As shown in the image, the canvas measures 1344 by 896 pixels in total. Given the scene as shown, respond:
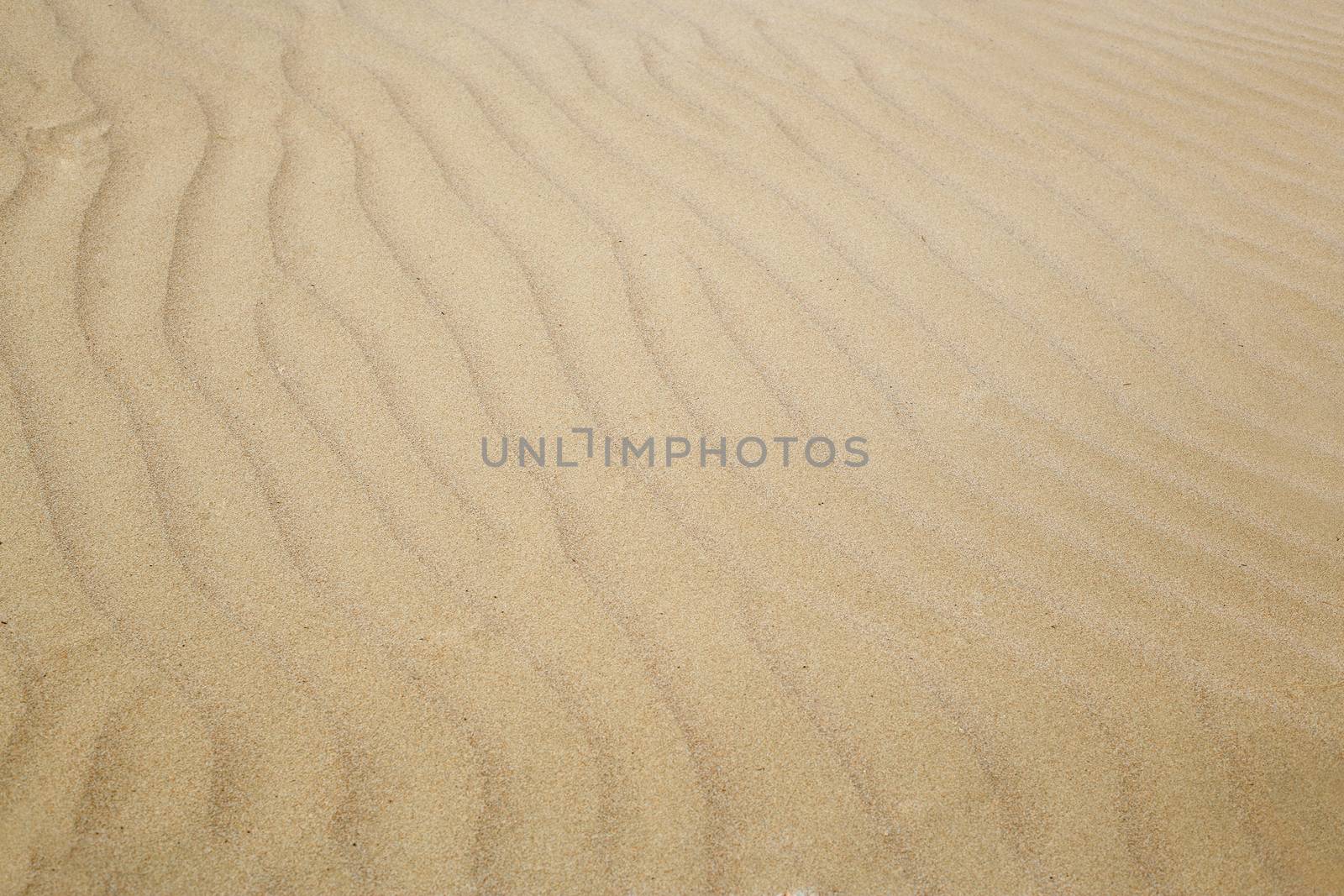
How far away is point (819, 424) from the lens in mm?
1954

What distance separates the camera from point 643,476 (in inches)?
72.3

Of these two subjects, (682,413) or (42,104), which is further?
(42,104)

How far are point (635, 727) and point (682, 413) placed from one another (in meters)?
0.67

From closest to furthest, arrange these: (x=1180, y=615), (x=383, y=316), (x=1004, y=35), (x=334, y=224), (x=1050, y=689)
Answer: (x=1050, y=689) < (x=1180, y=615) < (x=383, y=316) < (x=334, y=224) < (x=1004, y=35)

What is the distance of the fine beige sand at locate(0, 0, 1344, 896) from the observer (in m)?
1.38

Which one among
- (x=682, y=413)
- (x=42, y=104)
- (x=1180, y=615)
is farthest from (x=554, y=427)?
(x=42, y=104)

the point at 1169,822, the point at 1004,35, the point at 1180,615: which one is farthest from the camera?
the point at 1004,35

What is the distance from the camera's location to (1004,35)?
333 cm

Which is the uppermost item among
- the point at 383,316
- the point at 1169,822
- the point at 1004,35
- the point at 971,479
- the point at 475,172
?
the point at 1004,35

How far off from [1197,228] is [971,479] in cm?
116

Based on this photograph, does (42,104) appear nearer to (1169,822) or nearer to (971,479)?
(971,479)

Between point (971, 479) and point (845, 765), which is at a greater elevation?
point (971, 479)

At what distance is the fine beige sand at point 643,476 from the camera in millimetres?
1384

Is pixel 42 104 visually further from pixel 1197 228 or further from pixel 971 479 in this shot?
pixel 1197 228
